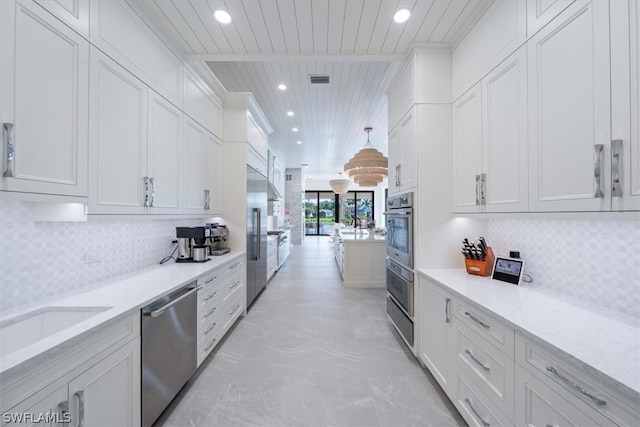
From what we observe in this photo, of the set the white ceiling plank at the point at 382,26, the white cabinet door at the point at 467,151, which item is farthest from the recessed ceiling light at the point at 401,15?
the white cabinet door at the point at 467,151

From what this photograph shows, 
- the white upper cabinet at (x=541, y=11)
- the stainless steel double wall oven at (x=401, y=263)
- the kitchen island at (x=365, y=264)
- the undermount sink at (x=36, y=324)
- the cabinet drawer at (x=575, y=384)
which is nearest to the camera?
the cabinet drawer at (x=575, y=384)

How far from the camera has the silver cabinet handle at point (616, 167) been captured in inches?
41.2

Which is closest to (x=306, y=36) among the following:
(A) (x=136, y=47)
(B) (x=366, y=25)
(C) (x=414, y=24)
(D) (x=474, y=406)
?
(B) (x=366, y=25)

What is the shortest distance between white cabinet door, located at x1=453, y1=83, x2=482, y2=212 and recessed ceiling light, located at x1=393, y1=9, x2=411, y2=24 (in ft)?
2.58

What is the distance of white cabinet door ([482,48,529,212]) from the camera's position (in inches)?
62.2

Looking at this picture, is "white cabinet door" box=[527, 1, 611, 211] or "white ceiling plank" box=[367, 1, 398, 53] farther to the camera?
"white ceiling plank" box=[367, 1, 398, 53]

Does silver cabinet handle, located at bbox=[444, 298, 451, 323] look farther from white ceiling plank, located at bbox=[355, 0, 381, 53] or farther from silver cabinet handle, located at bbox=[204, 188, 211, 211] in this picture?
silver cabinet handle, located at bbox=[204, 188, 211, 211]

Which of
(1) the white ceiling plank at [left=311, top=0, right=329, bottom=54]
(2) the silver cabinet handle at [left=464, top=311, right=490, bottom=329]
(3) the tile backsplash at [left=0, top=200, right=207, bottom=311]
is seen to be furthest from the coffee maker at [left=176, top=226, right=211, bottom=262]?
(2) the silver cabinet handle at [left=464, top=311, right=490, bottom=329]

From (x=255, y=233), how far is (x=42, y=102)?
2.75m

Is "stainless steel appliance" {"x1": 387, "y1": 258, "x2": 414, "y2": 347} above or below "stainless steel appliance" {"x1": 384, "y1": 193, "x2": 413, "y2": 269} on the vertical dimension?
below

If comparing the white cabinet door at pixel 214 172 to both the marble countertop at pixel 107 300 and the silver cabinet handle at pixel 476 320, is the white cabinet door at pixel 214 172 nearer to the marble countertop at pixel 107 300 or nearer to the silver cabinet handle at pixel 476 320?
the marble countertop at pixel 107 300

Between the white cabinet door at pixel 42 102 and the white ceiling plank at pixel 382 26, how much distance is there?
2.03m

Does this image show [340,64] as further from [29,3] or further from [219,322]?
[219,322]

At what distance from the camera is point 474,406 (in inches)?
60.2
